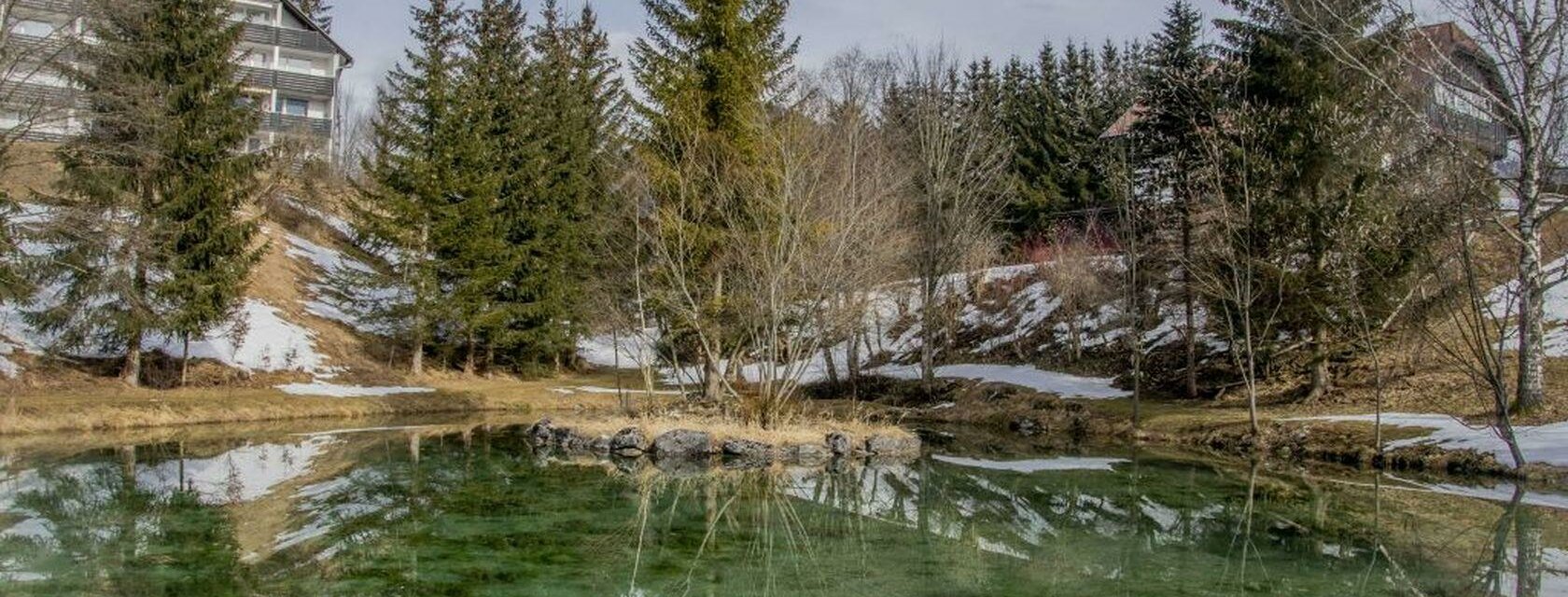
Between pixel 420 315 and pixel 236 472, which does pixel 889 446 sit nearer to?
pixel 236 472

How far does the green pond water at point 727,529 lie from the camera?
9141mm

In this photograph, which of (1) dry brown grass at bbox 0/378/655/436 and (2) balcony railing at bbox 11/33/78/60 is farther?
(1) dry brown grass at bbox 0/378/655/436

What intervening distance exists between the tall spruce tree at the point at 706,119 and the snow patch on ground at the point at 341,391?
1005 centimetres

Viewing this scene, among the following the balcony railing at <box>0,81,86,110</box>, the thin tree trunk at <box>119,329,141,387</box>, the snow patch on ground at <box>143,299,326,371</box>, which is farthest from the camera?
the snow patch on ground at <box>143,299,326,371</box>

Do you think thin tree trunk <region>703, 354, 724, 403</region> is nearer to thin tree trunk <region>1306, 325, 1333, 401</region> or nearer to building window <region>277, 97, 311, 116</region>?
thin tree trunk <region>1306, 325, 1333, 401</region>

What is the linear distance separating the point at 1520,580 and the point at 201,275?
2570cm

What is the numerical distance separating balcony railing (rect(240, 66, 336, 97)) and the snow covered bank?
46.6m

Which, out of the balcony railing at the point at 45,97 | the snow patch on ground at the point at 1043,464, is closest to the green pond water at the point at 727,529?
the snow patch on ground at the point at 1043,464

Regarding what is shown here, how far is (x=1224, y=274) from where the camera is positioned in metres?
23.8

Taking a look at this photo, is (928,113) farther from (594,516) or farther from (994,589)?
(994,589)

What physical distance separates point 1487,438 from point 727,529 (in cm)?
1430

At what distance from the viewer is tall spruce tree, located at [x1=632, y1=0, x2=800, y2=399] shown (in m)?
22.2

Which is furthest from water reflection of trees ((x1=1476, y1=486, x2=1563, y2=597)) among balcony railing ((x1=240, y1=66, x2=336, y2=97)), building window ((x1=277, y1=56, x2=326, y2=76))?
building window ((x1=277, y1=56, x2=326, y2=76))

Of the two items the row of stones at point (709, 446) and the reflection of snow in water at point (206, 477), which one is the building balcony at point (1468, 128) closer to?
the row of stones at point (709, 446)
